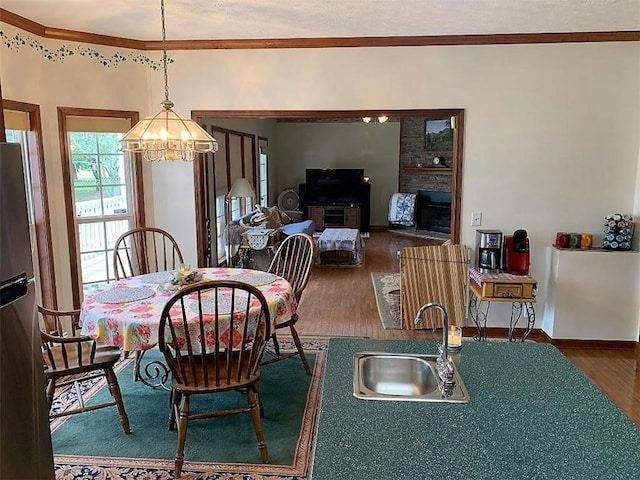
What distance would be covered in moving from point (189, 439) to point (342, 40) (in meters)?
3.30

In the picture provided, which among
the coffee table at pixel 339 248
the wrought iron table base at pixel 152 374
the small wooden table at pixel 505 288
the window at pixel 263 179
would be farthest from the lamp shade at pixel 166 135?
the window at pixel 263 179

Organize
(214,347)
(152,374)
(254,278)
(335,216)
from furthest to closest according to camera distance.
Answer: (335,216) → (152,374) → (254,278) → (214,347)

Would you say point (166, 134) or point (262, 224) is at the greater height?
point (166, 134)

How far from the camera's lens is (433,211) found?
10586 mm

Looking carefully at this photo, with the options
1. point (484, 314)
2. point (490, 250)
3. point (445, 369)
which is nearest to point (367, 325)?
point (484, 314)

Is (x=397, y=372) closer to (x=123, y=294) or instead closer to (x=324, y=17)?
(x=123, y=294)

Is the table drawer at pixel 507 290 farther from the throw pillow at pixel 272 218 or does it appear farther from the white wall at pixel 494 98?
the throw pillow at pixel 272 218

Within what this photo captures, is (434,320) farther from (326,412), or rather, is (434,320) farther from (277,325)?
(326,412)

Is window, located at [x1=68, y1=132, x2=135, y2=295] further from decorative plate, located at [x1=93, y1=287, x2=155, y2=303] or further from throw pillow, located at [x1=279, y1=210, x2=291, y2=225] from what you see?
throw pillow, located at [x1=279, y1=210, x2=291, y2=225]

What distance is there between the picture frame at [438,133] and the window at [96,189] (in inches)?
294

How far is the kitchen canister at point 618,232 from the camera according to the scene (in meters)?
3.99

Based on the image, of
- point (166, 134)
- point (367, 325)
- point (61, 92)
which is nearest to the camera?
point (166, 134)

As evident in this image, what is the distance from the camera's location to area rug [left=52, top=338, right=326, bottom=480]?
249 centimetres

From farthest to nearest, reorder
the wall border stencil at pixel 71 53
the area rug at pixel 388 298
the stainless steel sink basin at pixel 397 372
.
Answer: the area rug at pixel 388 298 → the wall border stencil at pixel 71 53 → the stainless steel sink basin at pixel 397 372
